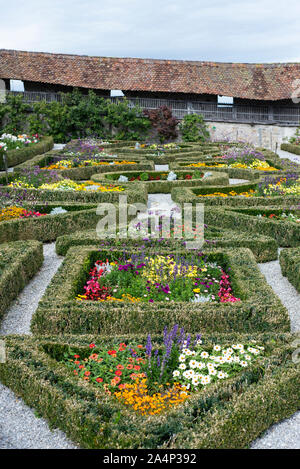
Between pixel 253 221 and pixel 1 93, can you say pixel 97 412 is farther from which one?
pixel 1 93

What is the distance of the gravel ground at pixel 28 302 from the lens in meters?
6.03

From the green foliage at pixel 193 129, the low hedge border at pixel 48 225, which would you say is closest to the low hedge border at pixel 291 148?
the green foliage at pixel 193 129

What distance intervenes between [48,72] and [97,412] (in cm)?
2945

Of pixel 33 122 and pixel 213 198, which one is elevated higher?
pixel 33 122

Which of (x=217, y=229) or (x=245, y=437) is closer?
(x=245, y=437)

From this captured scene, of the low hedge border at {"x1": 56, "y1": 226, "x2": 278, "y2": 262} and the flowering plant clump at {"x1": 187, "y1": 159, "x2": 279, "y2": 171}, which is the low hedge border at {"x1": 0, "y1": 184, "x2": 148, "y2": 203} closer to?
the low hedge border at {"x1": 56, "y1": 226, "x2": 278, "y2": 262}

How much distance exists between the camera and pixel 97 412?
150 inches

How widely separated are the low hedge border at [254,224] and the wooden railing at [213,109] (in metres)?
21.0

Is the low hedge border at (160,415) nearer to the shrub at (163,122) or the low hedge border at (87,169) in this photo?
the low hedge border at (87,169)

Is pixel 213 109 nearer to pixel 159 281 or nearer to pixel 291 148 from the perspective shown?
pixel 291 148

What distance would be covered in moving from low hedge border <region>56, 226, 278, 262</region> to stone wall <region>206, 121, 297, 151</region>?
823 inches

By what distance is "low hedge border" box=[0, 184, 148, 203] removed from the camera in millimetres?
11219
